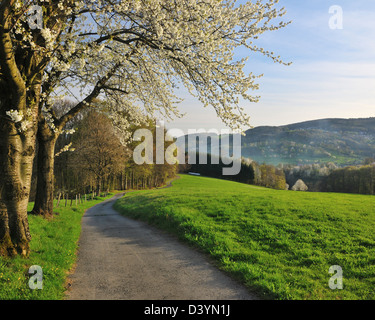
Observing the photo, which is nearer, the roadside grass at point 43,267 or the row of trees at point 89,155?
the roadside grass at point 43,267

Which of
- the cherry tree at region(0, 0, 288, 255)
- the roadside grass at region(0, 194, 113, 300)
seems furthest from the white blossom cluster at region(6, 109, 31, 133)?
the roadside grass at region(0, 194, 113, 300)

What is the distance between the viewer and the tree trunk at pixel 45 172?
13867 mm

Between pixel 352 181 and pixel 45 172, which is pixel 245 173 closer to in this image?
pixel 352 181

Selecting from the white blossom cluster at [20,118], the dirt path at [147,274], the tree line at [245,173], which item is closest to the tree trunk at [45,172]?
the dirt path at [147,274]

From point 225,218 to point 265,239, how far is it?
12.1 ft

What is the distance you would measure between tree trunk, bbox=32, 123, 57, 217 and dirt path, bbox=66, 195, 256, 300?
14.5 ft

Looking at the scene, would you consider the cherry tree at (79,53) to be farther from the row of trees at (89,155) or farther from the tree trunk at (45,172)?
the row of trees at (89,155)

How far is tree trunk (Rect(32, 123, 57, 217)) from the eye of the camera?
13867 mm

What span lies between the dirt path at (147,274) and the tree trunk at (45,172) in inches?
174

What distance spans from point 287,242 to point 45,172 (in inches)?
488

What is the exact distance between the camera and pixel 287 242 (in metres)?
9.29

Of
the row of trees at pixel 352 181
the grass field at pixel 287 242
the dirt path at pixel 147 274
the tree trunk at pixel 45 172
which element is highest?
the tree trunk at pixel 45 172

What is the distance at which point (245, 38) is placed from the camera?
9938 mm

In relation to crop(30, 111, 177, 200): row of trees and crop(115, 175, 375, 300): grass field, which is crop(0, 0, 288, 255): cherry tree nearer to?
crop(115, 175, 375, 300): grass field
